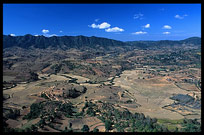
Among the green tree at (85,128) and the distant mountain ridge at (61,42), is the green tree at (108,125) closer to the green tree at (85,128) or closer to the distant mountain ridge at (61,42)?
the green tree at (85,128)

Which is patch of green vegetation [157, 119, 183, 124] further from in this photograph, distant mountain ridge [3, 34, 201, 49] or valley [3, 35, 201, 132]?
distant mountain ridge [3, 34, 201, 49]

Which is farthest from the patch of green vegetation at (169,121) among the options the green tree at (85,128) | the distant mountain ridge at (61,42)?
the distant mountain ridge at (61,42)

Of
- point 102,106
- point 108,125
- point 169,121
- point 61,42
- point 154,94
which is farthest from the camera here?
point 61,42

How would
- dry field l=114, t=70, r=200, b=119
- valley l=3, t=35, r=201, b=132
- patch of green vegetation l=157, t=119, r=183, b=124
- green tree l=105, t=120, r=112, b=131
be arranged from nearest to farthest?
green tree l=105, t=120, r=112, b=131 → valley l=3, t=35, r=201, b=132 → patch of green vegetation l=157, t=119, r=183, b=124 → dry field l=114, t=70, r=200, b=119

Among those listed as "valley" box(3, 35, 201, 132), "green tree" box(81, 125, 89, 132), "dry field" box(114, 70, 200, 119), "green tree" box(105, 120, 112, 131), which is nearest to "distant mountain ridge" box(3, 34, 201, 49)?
"valley" box(3, 35, 201, 132)

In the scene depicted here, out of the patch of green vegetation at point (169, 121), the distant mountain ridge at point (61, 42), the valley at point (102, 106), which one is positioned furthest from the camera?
the distant mountain ridge at point (61, 42)

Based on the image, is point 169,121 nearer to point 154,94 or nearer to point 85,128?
point 85,128

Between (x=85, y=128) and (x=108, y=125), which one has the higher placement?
(x=108, y=125)

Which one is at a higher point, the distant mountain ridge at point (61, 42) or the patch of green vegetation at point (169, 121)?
the distant mountain ridge at point (61, 42)

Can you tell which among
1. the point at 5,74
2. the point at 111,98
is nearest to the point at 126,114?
the point at 111,98

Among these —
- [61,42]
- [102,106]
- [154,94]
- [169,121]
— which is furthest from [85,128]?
[61,42]

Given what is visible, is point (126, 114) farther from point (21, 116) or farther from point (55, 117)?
point (21, 116)
